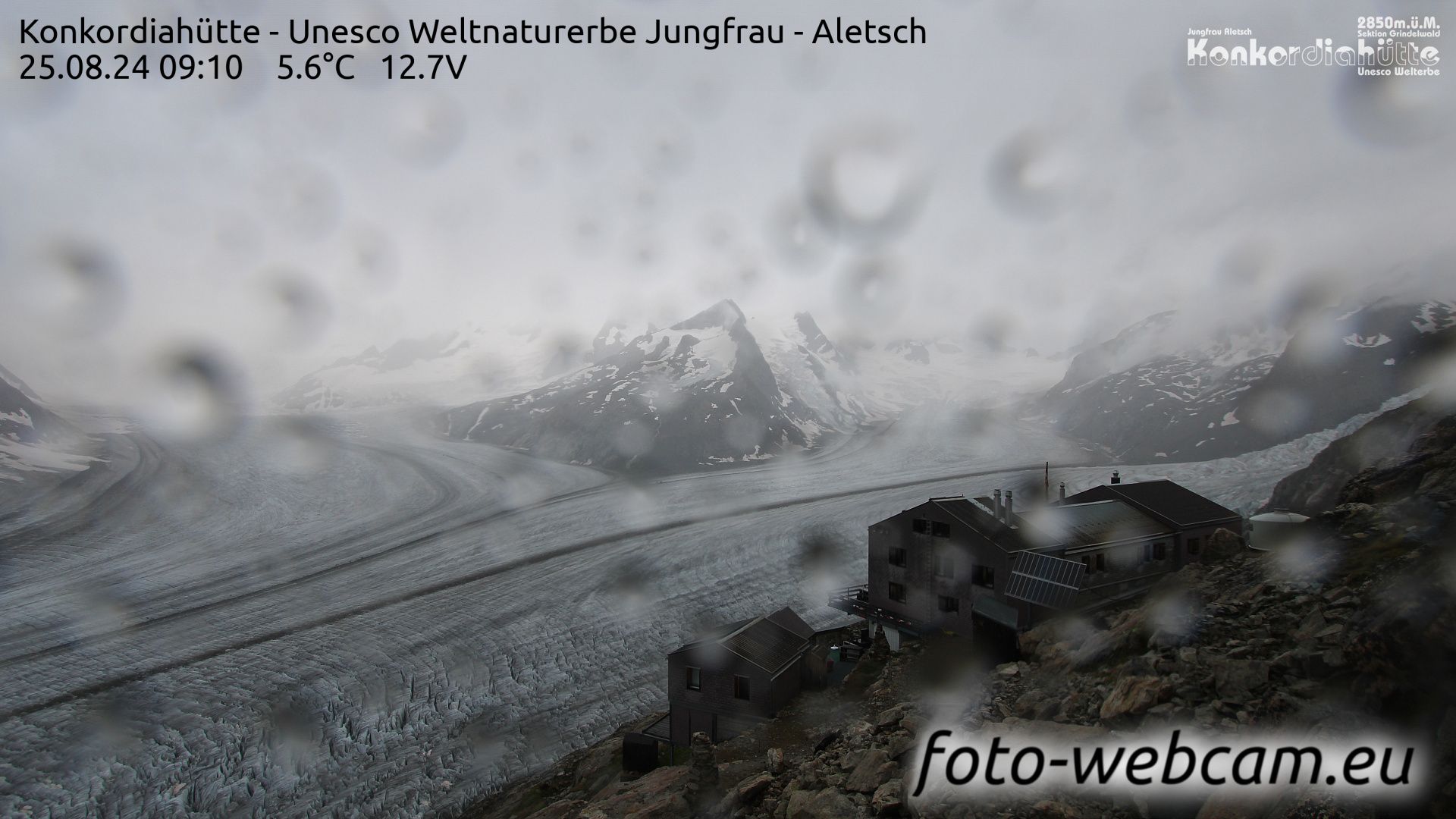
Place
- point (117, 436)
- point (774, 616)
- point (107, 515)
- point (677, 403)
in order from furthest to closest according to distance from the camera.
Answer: point (677, 403), point (117, 436), point (107, 515), point (774, 616)

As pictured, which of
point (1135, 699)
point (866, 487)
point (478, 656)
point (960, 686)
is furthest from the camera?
point (866, 487)

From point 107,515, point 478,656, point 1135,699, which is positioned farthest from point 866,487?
point 107,515

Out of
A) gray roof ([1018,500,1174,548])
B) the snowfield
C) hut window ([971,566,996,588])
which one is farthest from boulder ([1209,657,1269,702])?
the snowfield

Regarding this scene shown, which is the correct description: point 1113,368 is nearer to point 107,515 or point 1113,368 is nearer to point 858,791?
point 858,791

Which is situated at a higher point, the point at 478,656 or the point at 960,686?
the point at 960,686

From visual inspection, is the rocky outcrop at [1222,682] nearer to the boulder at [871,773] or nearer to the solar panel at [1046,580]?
the boulder at [871,773]

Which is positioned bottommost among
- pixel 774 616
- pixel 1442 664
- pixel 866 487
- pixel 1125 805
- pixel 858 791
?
pixel 866 487

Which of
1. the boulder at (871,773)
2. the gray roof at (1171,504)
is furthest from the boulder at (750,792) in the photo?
the gray roof at (1171,504)

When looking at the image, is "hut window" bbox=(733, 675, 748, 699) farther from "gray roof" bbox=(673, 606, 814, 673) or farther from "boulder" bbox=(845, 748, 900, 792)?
"boulder" bbox=(845, 748, 900, 792)
